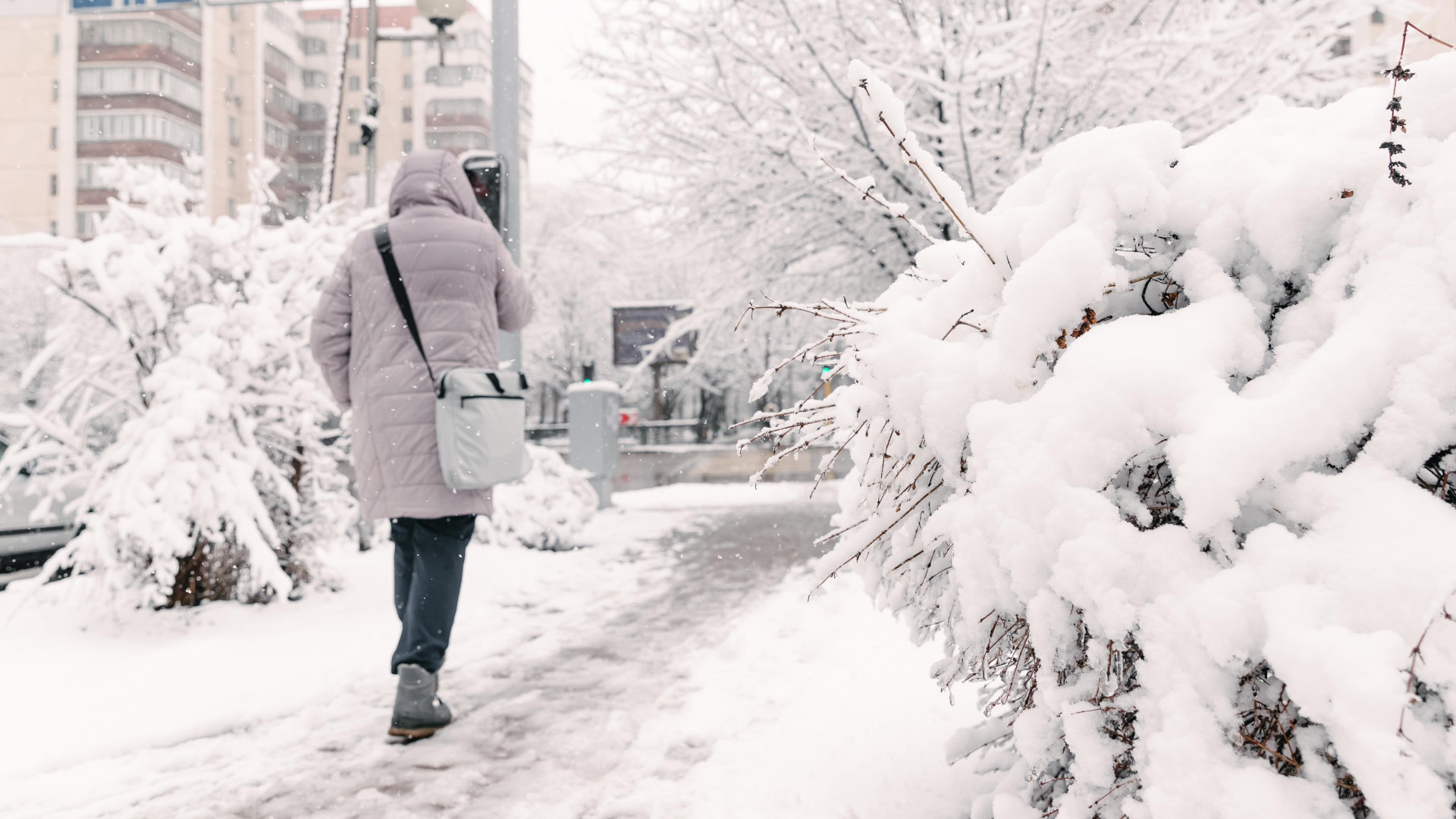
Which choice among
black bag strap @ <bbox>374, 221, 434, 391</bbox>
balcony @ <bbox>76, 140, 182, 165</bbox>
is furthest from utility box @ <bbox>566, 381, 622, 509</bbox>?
balcony @ <bbox>76, 140, 182, 165</bbox>

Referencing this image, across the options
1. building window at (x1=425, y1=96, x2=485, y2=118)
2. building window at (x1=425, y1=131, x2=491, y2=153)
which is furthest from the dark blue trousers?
building window at (x1=425, y1=96, x2=485, y2=118)

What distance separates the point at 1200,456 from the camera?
42.0 inches

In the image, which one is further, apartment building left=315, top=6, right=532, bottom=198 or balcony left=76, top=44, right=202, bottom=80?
apartment building left=315, top=6, right=532, bottom=198

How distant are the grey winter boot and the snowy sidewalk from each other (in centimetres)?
6

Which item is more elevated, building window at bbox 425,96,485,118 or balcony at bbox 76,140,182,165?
building window at bbox 425,96,485,118

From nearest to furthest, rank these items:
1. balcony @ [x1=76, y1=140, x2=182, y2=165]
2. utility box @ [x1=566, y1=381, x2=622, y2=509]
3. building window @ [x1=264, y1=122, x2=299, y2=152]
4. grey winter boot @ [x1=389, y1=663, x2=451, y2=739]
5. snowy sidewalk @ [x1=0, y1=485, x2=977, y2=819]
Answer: snowy sidewalk @ [x1=0, y1=485, x2=977, y2=819] → grey winter boot @ [x1=389, y1=663, x2=451, y2=739] → utility box @ [x1=566, y1=381, x2=622, y2=509] → balcony @ [x1=76, y1=140, x2=182, y2=165] → building window @ [x1=264, y1=122, x2=299, y2=152]

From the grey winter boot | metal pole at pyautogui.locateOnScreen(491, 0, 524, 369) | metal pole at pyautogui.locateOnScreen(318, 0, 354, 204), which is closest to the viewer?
the grey winter boot

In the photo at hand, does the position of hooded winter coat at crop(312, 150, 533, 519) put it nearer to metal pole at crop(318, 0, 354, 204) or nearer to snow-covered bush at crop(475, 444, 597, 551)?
snow-covered bush at crop(475, 444, 597, 551)

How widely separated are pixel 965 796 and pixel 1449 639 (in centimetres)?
134

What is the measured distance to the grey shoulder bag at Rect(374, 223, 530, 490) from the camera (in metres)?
2.72

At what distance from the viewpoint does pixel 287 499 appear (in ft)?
13.4

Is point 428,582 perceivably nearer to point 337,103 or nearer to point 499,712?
point 499,712

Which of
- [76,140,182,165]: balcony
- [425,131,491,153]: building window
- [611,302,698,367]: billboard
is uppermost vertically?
[425,131,491,153]: building window

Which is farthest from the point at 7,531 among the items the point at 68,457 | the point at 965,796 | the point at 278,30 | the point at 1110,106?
the point at 278,30
